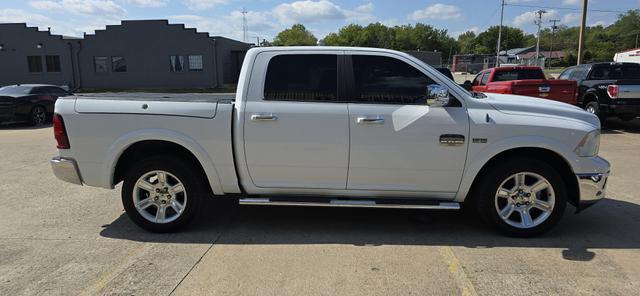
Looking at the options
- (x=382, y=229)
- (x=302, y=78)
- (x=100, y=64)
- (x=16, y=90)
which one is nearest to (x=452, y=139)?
(x=382, y=229)

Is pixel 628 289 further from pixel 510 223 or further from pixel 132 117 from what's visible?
pixel 132 117

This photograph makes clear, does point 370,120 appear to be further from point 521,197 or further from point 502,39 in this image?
point 502,39

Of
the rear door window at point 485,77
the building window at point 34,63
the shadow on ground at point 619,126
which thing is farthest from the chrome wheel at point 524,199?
the building window at point 34,63

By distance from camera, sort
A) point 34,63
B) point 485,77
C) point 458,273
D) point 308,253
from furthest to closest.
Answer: point 34,63, point 485,77, point 308,253, point 458,273

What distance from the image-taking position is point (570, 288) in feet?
11.8

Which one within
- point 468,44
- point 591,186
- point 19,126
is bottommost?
point 19,126

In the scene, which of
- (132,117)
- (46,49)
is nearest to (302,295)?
(132,117)

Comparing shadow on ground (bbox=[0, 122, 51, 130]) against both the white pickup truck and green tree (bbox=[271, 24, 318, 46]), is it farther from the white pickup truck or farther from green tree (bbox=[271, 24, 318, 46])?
green tree (bbox=[271, 24, 318, 46])

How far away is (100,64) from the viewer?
34.7 metres

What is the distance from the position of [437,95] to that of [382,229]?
5.02 ft

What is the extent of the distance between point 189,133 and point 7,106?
12693 mm

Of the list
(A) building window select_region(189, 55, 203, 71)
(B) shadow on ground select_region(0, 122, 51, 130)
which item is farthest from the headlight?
(A) building window select_region(189, 55, 203, 71)

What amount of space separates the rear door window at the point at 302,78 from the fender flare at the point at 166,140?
2.77 feet

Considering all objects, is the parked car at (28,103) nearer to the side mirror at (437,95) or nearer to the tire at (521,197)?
the side mirror at (437,95)
